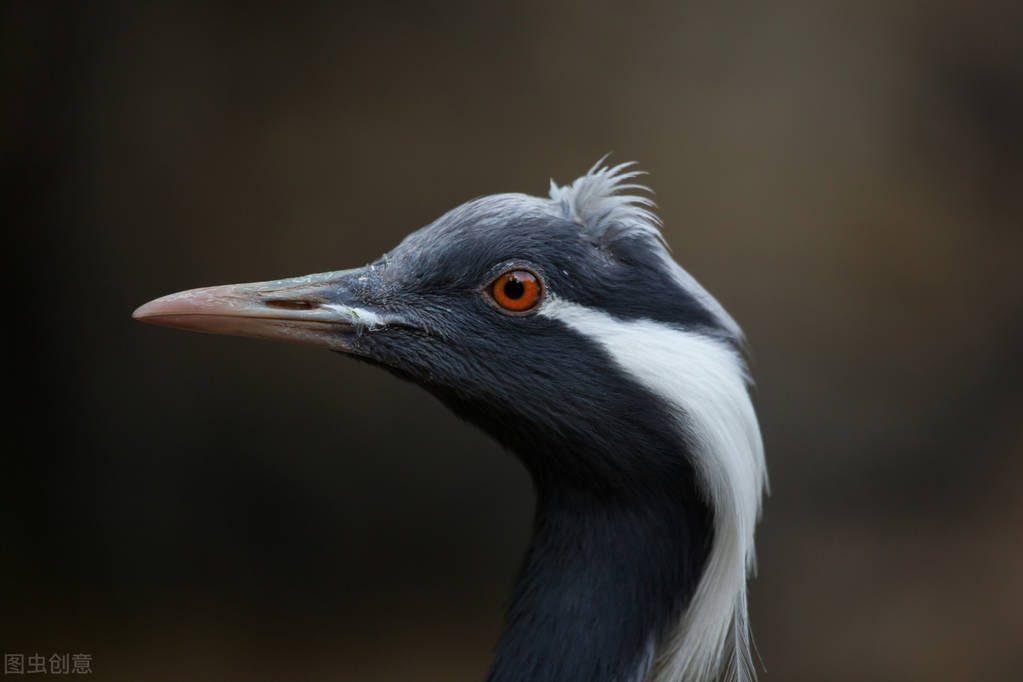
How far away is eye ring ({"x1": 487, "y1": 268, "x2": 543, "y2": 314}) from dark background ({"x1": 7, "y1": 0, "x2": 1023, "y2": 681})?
10.7 feet

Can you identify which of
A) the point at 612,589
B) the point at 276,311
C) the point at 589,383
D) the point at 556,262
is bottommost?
→ the point at 612,589

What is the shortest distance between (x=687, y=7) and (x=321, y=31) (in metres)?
2.10

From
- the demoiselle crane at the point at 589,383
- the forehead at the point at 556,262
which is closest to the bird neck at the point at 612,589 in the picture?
the demoiselle crane at the point at 589,383

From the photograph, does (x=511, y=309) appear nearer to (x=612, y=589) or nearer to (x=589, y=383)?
(x=589, y=383)

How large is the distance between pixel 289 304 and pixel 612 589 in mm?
1151

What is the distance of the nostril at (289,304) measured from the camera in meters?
2.72

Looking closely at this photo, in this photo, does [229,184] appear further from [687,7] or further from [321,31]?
[687,7]

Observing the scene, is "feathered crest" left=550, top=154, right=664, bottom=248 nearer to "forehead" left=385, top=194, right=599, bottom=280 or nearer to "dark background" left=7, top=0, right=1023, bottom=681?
"forehead" left=385, top=194, right=599, bottom=280

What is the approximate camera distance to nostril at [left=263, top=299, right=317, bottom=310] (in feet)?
8.93

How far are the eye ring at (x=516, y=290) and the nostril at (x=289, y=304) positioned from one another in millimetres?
486

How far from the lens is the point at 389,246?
6098 mm

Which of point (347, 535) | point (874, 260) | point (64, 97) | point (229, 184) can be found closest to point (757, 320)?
point (874, 260)

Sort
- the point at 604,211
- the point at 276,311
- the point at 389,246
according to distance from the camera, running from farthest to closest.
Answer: the point at 389,246 < the point at 604,211 < the point at 276,311

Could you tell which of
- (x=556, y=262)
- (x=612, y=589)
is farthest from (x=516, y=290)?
(x=612, y=589)
